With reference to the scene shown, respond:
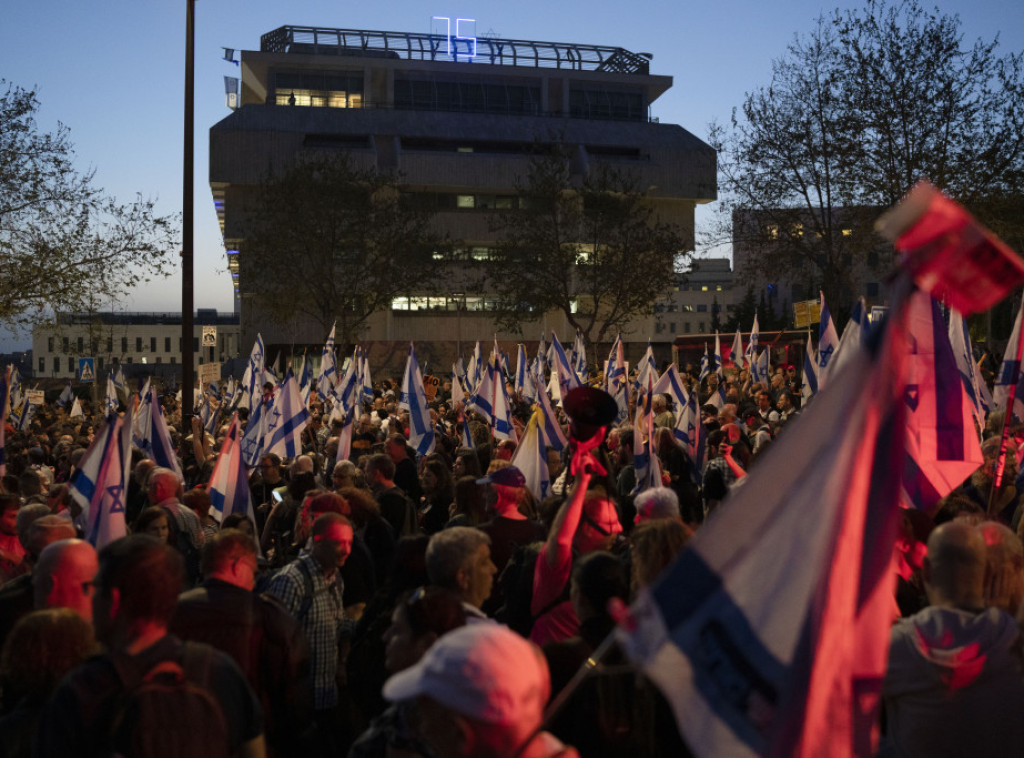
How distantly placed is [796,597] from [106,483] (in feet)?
16.6

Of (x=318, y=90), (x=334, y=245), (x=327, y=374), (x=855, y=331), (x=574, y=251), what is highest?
(x=318, y=90)

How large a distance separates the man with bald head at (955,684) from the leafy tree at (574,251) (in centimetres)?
4623

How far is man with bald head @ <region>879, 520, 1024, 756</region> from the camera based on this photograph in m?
3.30

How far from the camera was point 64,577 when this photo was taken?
13.1ft

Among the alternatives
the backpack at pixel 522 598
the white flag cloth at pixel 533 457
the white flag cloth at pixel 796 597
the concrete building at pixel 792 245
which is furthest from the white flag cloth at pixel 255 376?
the white flag cloth at pixel 796 597

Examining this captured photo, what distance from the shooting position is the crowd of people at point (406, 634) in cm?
285

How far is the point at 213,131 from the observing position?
6319cm

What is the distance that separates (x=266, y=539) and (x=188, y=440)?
6040 millimetres

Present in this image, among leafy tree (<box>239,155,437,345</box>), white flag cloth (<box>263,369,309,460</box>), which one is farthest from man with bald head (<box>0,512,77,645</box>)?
leafy tree (<box>239,155,437,345</box>)

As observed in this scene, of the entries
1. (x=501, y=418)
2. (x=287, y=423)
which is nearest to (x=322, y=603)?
(x=287, y=423)

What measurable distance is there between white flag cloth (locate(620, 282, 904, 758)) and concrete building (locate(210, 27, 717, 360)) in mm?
54468

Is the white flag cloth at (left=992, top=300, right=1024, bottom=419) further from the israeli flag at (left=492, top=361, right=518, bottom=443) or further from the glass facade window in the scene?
the glass facade window

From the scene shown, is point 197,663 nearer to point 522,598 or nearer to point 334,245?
point 522,598

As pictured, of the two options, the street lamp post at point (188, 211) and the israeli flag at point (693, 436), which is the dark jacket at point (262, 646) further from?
the street lamp post at point (188, 211)
